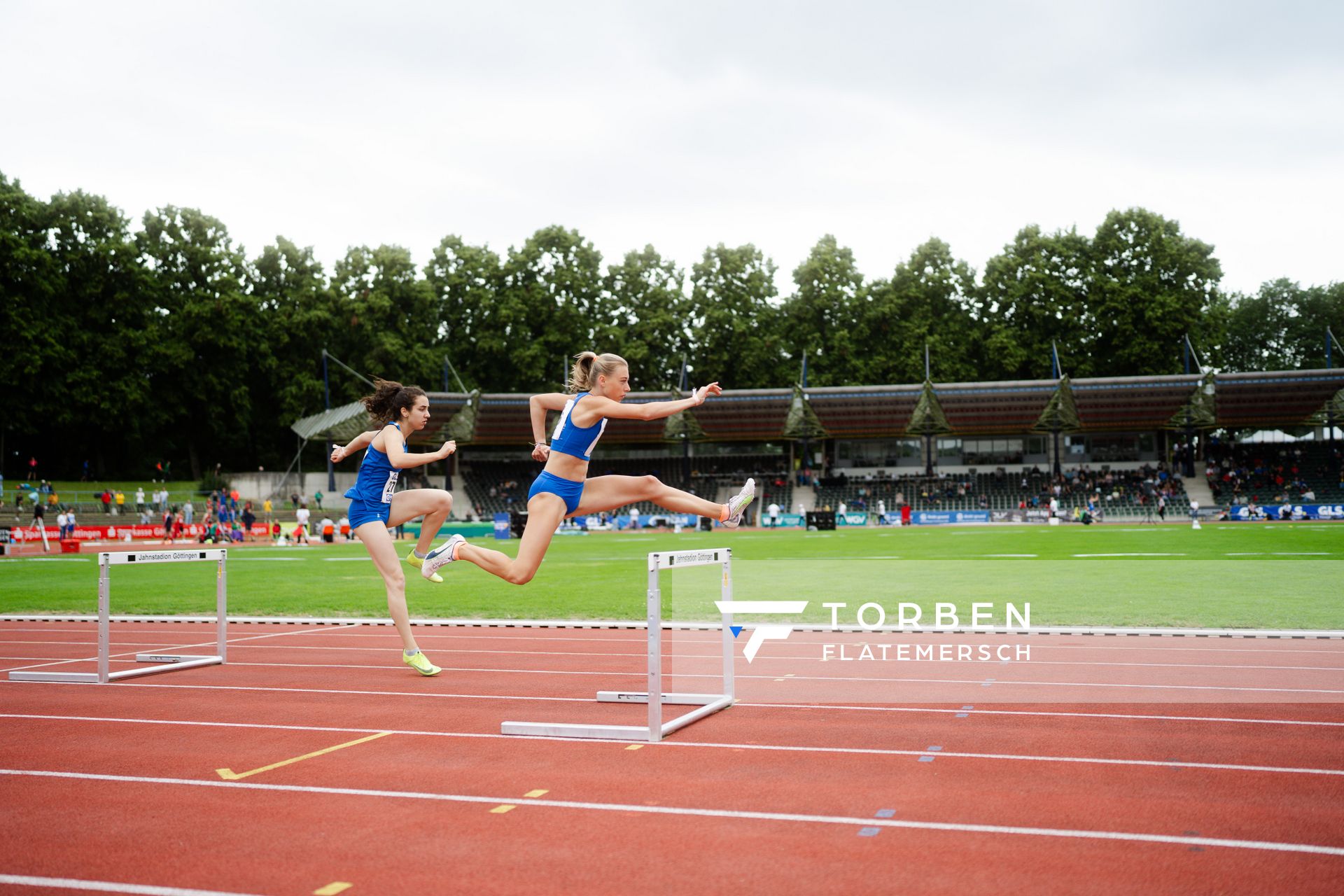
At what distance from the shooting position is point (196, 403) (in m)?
55.6

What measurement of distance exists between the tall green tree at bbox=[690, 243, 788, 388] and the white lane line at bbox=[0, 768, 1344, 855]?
5427 cm

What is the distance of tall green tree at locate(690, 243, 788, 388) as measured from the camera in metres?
59.8

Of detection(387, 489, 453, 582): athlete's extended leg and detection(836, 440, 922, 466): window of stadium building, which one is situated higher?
detection(836, 440, 922, 466): window of stadium building

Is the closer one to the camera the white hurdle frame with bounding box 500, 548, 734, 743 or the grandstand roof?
the white hurdle frame with bounding box 500, 548, 734, 743

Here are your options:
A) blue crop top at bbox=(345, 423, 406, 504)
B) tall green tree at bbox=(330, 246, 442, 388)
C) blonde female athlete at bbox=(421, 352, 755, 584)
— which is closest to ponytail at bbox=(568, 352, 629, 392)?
blonde female athlete at bbox=(421, 352, 755, 584)

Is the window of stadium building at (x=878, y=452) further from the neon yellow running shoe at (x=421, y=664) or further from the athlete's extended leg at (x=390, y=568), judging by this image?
the athlete's extended leg at (x=390, y=568)

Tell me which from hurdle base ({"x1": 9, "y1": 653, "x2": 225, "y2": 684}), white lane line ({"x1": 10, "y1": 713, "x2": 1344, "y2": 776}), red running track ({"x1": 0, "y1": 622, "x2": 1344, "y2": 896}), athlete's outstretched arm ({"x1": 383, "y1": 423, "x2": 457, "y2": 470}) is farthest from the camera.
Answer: hurdle base ({"x1": 9, "y1": 653, "x2": 225, "y2": 684})

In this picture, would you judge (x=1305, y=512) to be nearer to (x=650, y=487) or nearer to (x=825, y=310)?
(x=825, y=310)

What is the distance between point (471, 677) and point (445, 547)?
5.29ft

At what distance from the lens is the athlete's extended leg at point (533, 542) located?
253 inches

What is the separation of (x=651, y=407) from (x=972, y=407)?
157 feet

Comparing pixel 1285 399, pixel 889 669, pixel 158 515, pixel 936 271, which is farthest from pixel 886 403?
pixel 889 669

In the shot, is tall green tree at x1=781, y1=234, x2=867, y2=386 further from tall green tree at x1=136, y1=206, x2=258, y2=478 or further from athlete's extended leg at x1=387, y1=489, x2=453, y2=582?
athlete's extended leg at x1=387, y1=489, x2=453, y2=582

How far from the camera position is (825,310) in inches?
2382
